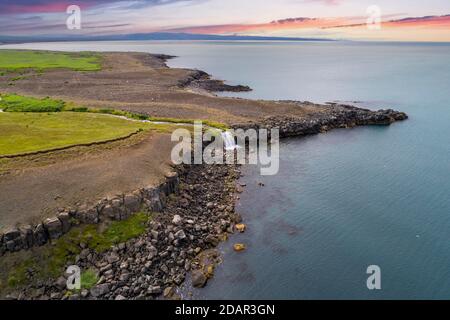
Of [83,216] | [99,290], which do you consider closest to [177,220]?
[83,216]

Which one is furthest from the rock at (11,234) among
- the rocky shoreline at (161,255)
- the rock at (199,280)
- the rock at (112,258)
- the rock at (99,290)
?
the rock at (199,280)

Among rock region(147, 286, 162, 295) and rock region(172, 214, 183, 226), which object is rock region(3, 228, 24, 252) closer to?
rock region(147, 286, 162, 295)

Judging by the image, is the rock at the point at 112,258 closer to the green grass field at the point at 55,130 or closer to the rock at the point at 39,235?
the rock at the point at 39,235

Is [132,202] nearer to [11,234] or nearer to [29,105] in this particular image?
[11,234]

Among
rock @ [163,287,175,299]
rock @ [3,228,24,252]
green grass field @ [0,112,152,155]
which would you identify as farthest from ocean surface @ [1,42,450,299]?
green grass field @ [0,112,152,155]

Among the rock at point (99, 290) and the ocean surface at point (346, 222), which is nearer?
the rock at point (99, 290)
